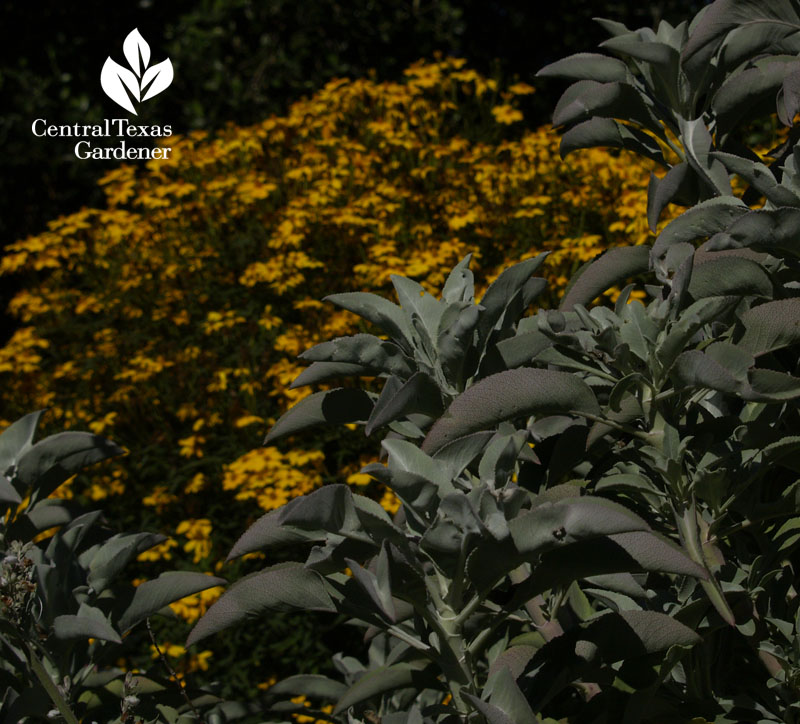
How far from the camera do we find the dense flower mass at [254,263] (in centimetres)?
310

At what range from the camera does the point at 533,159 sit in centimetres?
361

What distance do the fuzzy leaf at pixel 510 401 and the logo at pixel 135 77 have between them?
13.3ft

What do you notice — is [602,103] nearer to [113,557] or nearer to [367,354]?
[367,354]

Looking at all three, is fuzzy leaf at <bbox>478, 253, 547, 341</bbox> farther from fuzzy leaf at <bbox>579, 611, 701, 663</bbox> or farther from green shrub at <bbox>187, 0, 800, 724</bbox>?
fuzzy leaf at <bbox>579, 611, 701, 663</bbox>

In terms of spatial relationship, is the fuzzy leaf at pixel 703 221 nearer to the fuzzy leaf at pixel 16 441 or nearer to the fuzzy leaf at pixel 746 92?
the fuzzy leaf at pixel 746 92

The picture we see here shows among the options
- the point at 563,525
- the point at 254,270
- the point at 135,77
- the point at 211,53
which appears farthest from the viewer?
the point at 211,53

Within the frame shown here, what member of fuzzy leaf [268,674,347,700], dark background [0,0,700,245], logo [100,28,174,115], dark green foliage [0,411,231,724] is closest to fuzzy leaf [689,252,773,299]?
dark green foliage [0,411,231,724]

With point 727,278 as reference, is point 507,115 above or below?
above

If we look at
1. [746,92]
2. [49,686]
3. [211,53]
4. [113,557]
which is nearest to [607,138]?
[746,92]

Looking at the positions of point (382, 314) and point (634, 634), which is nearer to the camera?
point (634, 634)

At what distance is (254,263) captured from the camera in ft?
12.1

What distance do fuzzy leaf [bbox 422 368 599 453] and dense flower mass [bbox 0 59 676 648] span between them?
172cm

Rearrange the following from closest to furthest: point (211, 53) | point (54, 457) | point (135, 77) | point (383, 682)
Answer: point (383, 682)
point (54, 457)
point (135, 77)
point (211, 53)

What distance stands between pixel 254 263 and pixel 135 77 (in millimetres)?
1831
